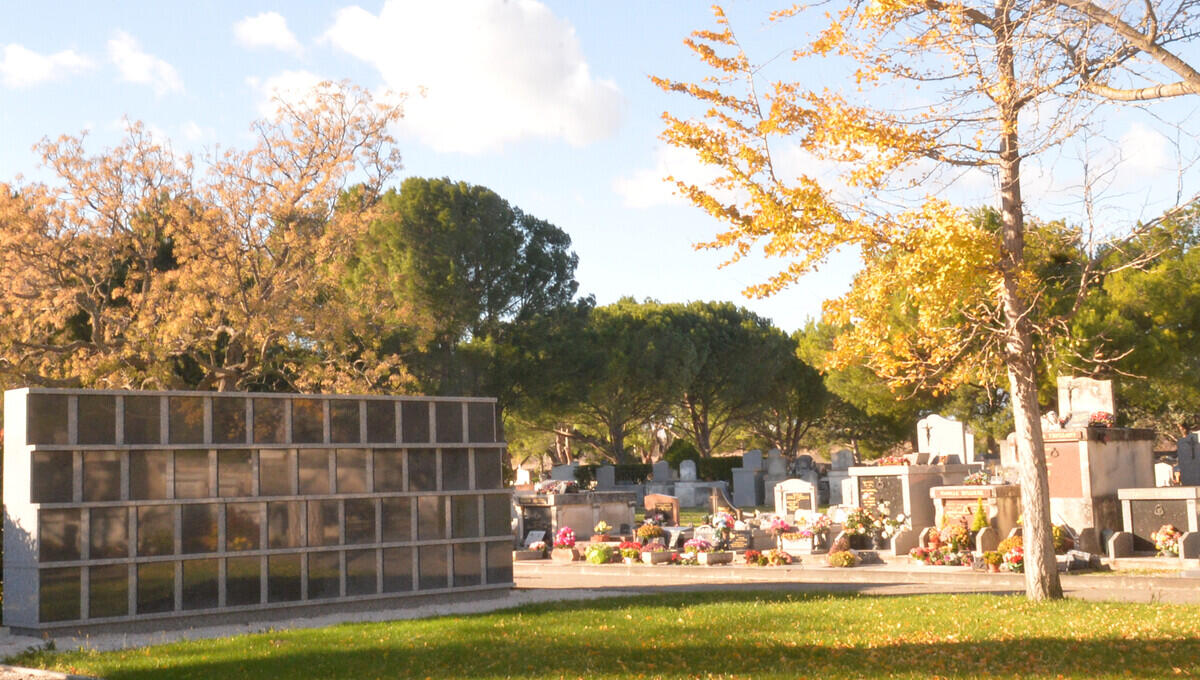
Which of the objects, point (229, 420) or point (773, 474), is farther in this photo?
point (773, 474)

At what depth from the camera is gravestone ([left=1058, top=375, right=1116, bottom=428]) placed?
19156 mm

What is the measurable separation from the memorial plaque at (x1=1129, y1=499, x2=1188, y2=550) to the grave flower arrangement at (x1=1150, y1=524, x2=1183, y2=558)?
1.10 feet

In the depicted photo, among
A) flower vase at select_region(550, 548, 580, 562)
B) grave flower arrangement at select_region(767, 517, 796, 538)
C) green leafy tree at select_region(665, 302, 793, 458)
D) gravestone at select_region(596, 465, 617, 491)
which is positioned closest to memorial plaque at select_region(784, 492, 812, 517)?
grave flower arrangement at select_region(767, 517, 796, 538)

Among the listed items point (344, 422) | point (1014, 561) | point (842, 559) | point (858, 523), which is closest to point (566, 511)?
point (858, 523)

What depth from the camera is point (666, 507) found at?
93.8 feet

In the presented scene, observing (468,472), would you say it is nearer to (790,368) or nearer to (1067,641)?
(1067,641)

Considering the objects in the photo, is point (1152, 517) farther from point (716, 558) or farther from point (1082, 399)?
point (716, 558)

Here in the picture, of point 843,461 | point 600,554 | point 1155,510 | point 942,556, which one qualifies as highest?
point 843,461

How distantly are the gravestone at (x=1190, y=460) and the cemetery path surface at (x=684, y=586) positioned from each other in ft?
26.7

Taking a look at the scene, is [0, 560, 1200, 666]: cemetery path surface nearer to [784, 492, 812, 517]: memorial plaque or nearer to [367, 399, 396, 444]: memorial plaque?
[367, 399, 396, 444]: memorial plaque

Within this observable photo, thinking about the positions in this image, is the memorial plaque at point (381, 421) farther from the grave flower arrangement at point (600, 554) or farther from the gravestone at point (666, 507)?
the gravestone at point (666, 507)

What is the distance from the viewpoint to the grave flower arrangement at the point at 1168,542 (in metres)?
16.3

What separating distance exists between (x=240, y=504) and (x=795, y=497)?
17.5m

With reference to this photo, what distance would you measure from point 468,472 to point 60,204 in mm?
13655
